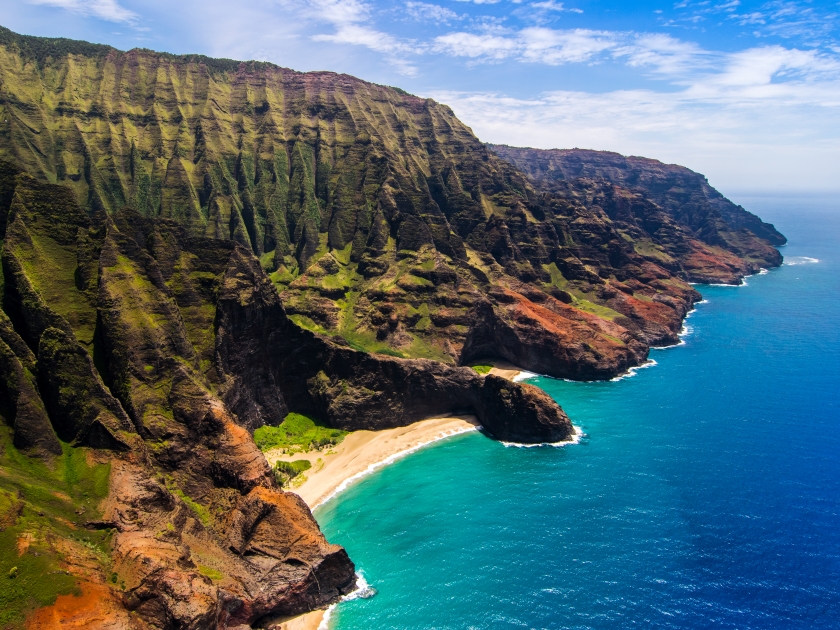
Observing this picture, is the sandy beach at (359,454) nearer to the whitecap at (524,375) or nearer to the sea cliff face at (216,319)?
the sea cliff face at (216,319)

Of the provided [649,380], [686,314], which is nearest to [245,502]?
[649,380]

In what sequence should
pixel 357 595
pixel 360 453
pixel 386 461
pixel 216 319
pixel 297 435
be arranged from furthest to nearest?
pixel 297 435 < pixel 360 453 < pixel 386 461 < pixel 216 319 < pixel 357 595

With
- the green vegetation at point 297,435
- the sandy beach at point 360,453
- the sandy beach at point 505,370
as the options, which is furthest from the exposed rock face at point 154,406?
the sandy beach at point 505,370

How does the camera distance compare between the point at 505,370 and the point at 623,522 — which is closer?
the point at 623,522

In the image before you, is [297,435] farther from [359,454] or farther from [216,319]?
[216,319]

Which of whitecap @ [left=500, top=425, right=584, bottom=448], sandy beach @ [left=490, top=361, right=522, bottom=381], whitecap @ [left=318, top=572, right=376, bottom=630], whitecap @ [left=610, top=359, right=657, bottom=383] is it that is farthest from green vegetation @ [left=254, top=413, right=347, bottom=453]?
whitecap @ [left=610, top=359, right=657, bottom=383]

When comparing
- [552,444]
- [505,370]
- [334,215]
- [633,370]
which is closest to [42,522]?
[552,444]
